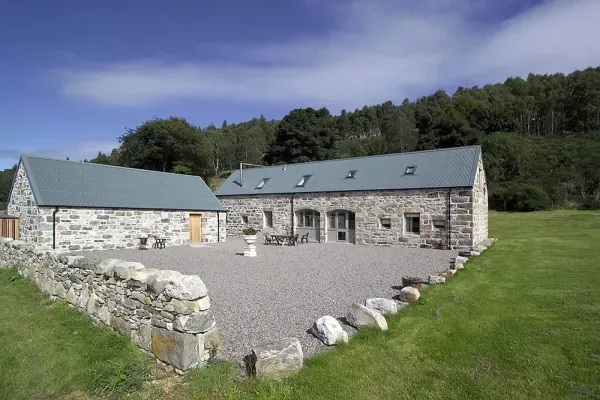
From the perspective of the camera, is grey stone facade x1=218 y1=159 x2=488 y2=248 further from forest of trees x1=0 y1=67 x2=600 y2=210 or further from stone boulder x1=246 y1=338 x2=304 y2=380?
forest of trees x1=0 y1=67 x2=600 y2=210

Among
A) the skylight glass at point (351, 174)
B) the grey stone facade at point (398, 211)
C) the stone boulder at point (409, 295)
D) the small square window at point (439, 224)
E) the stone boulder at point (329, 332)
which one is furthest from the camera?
the skylight glass at point (351, 174)

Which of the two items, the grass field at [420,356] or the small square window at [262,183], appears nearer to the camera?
the grass field at [420,356]

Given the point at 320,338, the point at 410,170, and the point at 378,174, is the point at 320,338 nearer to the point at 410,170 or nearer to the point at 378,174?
the point at 410,170

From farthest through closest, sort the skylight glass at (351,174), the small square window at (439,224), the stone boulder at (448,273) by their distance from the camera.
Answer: the skylight glass at (351,174)
the small square window at (439,224)
the stone boulder at (448,273)

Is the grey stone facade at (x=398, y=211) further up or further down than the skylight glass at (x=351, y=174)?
further down

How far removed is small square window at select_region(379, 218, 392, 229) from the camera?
2019 centimetres

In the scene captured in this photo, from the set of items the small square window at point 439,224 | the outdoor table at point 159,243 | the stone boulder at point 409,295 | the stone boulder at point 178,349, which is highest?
the small square window at point 439,224

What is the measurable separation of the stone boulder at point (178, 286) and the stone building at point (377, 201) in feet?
52.8

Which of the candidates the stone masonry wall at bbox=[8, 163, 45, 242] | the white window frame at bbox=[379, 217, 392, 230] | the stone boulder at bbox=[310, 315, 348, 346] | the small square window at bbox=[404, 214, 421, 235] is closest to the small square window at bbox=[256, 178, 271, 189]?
the white window frame at bbox=[379, 217, 392, 230]

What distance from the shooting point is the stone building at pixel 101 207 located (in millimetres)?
16156

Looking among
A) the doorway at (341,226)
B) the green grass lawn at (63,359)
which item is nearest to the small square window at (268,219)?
the doorway at (341,226)

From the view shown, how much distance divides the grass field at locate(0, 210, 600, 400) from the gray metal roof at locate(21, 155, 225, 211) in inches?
378

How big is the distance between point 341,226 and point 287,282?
1267 cm

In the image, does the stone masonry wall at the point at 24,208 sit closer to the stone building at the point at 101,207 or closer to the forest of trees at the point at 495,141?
the stone building at the point at 101,207
